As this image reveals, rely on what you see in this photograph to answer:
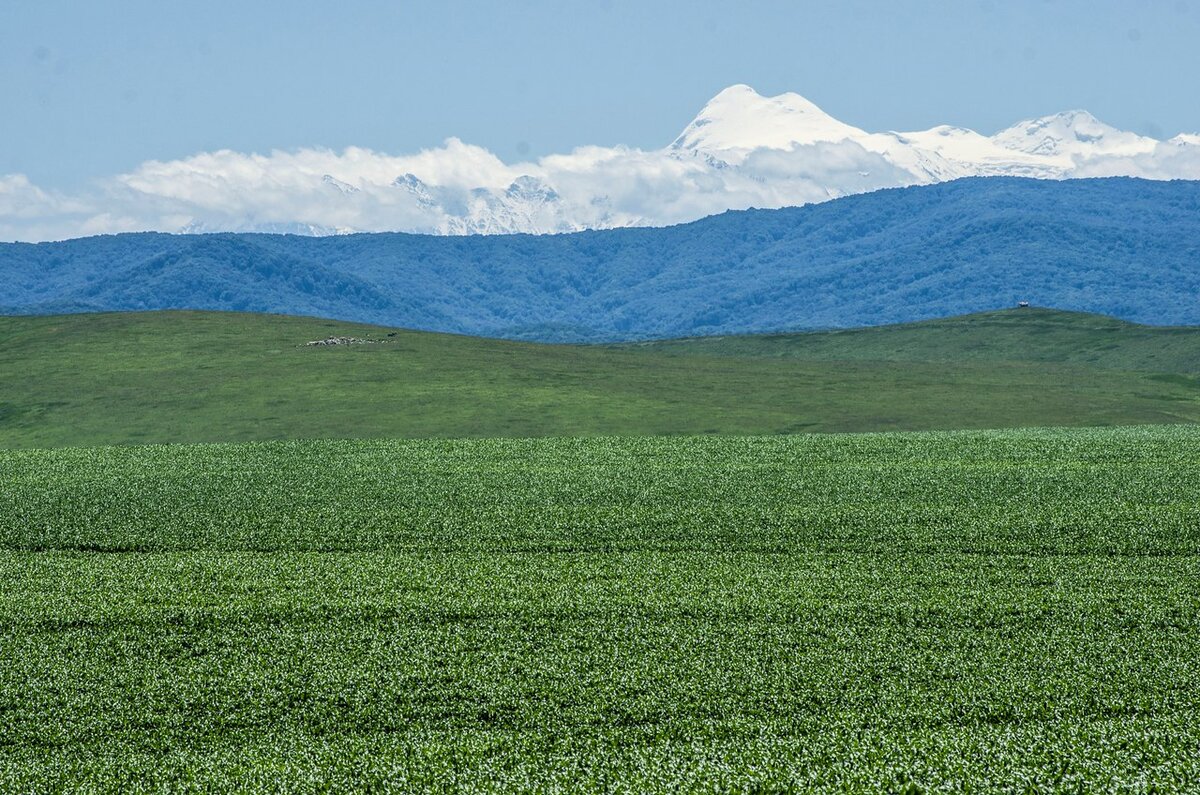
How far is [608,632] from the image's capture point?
36.8 metres

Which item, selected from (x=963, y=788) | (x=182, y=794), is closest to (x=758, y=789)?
(x=963, y=788)

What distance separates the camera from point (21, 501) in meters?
58.8

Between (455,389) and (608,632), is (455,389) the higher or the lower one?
the higher one

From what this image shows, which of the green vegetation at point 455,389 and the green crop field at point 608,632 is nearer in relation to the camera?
the green crop field at point 608,632

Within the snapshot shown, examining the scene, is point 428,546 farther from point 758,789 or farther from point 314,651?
point 758,789

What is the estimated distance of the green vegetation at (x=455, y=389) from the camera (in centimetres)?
11562

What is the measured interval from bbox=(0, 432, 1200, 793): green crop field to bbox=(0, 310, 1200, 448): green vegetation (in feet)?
173

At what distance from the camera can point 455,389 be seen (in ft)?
449

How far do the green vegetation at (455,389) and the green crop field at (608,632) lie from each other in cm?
5282

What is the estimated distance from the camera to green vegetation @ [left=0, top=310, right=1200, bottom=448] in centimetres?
11562

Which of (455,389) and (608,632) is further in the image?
(455,389)

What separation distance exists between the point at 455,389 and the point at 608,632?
101973 millimetres

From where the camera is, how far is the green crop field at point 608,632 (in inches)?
1107

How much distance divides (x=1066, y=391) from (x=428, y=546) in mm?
117345
